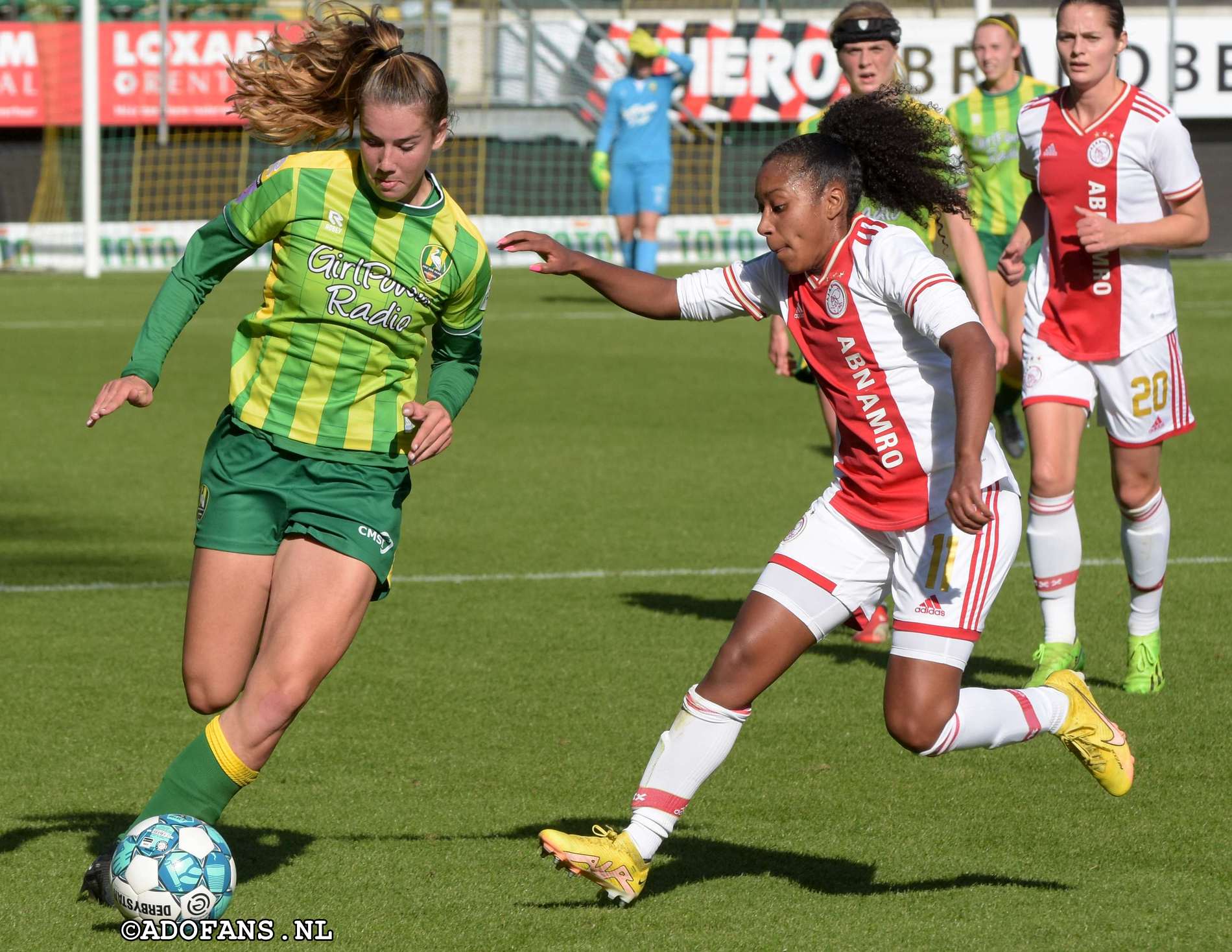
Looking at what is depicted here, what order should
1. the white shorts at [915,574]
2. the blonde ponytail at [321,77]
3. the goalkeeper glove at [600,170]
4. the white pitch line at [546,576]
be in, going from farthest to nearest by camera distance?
1. the goalkeeper glove at [600,170]
2. the white pitch line at [546,576]
3. the blonde ponytail at [321,77]
4. the white shorts at [915,574]

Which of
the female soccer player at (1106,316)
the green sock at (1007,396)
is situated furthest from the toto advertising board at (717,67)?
the female soccer player at (1106,316)

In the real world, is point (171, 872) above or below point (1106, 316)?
below

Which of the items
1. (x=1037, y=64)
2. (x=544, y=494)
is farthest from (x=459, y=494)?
(x=1037, y=64)

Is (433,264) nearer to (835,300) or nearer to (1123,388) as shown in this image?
(835,300)

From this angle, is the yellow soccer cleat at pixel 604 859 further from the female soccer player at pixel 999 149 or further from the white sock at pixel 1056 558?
the female soccer player at pixel 999 149

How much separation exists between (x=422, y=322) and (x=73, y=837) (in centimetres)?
154

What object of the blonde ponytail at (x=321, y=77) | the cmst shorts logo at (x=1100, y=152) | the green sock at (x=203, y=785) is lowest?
the green sock at (x=203, y=785)

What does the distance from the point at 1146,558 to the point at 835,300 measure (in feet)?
8.61

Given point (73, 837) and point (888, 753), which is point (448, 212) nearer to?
point (73, 837)

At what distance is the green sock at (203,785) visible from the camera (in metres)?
4.34

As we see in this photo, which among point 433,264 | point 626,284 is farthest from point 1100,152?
point 433,264

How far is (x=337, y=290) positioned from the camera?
4469 mm

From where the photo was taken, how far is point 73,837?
4.82 meters

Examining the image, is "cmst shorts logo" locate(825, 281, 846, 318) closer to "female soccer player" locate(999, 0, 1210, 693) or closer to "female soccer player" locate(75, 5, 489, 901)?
"female soccer player" locate(75, 5, 489, 901)
